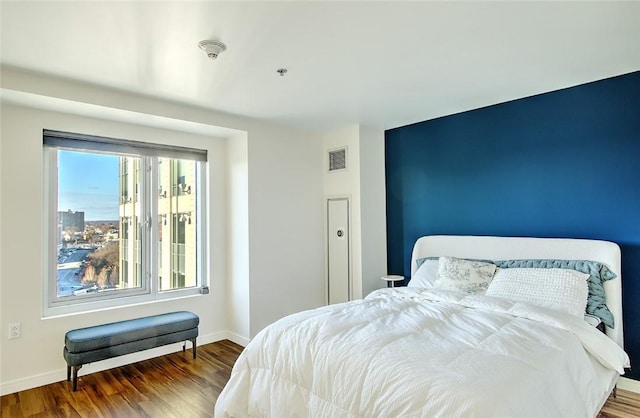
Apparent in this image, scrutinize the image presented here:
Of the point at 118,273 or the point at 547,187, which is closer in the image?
the point at 547,187

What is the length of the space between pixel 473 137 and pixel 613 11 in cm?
180

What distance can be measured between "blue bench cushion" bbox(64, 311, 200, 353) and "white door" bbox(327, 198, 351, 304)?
1682 millimetres

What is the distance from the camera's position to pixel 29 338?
3.02 meters

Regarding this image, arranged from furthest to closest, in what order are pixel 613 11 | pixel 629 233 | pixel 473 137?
pixel 473 137, pixel 629 233, pixel 613 11

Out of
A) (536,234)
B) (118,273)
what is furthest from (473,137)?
(118,273)

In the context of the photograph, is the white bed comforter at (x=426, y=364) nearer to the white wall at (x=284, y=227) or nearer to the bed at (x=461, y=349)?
the bed at (x=461, y=349)

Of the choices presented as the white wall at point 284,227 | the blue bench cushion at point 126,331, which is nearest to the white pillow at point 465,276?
the white wall at point 284,227

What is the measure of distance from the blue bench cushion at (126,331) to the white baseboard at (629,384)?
3670 millimetres

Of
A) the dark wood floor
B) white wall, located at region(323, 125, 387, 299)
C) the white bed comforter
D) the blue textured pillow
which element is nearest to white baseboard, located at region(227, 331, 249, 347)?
the dark wood floor

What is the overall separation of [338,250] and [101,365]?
2.66m

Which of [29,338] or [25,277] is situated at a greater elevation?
[25,277]

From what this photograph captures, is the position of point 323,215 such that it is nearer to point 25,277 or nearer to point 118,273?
point 118,273

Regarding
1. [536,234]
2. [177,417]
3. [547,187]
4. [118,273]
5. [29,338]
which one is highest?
[547,187]

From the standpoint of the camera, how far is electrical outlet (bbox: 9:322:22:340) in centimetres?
294
